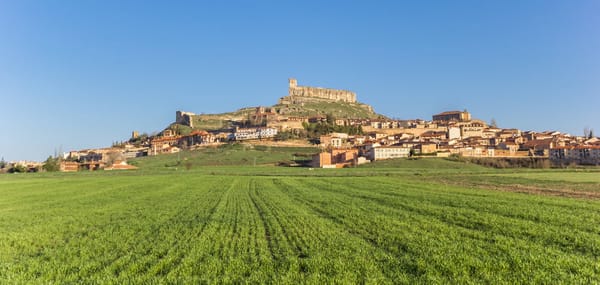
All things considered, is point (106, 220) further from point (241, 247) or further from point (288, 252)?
point (288, 252)

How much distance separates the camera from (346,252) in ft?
36.0

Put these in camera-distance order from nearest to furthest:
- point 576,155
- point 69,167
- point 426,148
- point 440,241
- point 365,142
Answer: point 440,241, point 576,155, point 426,148, point 69,167, point 365,142

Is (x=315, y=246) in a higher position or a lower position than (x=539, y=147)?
lower

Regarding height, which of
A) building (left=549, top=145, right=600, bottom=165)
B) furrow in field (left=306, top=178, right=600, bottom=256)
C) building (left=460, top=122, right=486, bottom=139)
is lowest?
furrow in field (left=306, top=178, right=600, bottom=256)

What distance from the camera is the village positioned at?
376ft

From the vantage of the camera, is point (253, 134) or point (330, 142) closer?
point (330, 142)

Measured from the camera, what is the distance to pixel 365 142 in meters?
144

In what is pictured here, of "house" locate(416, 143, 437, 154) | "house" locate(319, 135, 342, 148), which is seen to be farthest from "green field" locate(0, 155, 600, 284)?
"house" locate(319, 135, 342, 148)

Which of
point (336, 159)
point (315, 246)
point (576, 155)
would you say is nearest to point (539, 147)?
point (576, 155)

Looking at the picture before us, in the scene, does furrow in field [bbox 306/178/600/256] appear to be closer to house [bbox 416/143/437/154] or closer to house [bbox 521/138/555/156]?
house [bbox 416/143/437/154]

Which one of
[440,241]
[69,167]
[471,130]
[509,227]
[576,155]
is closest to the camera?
[440,241]

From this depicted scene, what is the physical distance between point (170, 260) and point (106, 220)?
9.97 meters

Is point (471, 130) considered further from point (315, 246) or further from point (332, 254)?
point (332, 254)

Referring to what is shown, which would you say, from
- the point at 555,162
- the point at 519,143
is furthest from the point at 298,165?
the point at 519,143
